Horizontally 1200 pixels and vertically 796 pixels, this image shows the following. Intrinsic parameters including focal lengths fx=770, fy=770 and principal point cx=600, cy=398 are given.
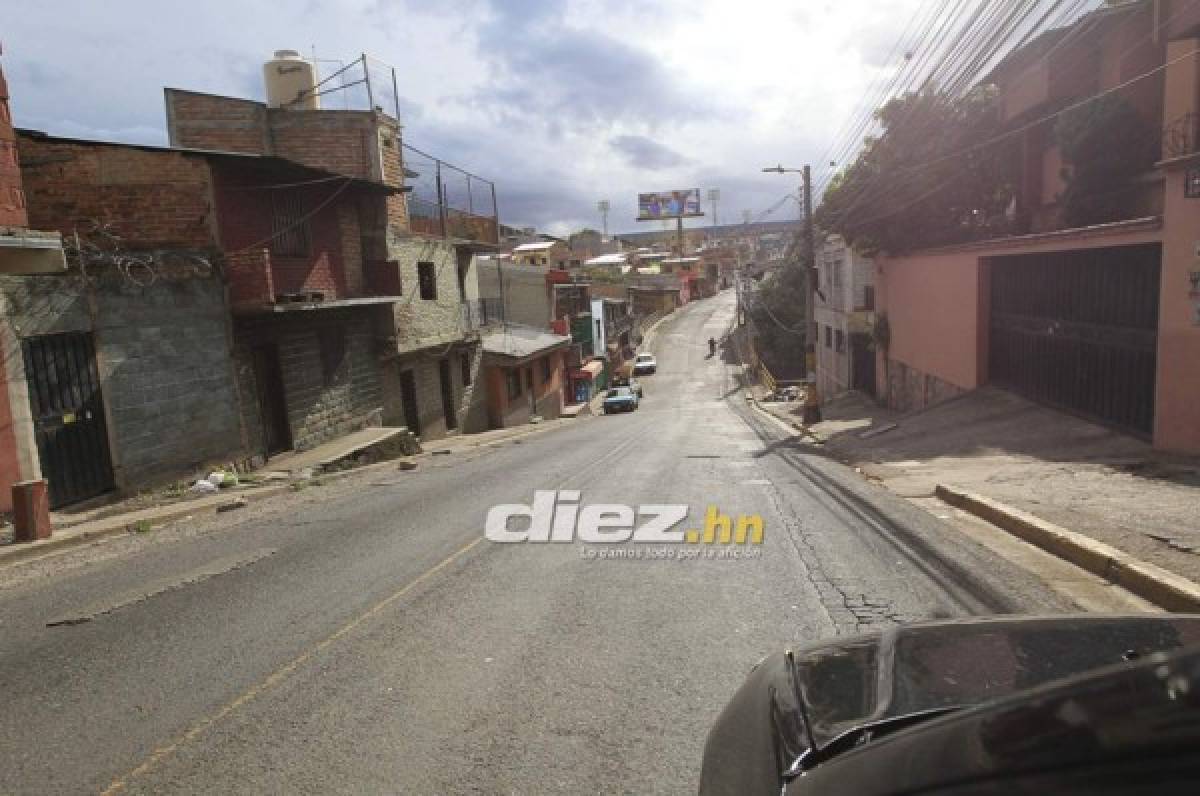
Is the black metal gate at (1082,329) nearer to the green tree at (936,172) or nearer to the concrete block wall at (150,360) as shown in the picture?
the green tree at (936,172)

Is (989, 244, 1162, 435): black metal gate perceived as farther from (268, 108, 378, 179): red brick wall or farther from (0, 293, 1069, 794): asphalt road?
(268, 108, 378, 179): red brick wall

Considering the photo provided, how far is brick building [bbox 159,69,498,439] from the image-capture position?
69.7 ft

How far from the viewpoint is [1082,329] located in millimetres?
13508

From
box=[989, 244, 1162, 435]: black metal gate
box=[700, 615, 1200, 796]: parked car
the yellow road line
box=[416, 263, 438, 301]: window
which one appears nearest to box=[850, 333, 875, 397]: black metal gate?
box=[989, 244, 1162, 435]: black metal gate

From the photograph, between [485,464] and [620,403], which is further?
[620,403]

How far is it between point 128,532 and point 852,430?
57.5 feet

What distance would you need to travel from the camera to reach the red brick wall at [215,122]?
21391 mm

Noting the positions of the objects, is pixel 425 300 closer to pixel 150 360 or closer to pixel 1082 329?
pixel 150 360

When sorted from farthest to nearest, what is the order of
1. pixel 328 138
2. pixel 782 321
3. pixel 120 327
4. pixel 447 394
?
pixel 782 321 < pixel 447 394 < pixel 328 138 < pixel 120 327

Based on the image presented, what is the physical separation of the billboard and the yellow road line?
131616mm

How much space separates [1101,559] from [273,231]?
1601 centimetres

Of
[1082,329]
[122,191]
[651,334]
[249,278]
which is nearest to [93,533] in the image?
[249,278]

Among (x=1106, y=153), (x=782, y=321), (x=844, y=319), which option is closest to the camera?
(x=1106, y=153)

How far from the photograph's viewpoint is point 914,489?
1102 centimetres
